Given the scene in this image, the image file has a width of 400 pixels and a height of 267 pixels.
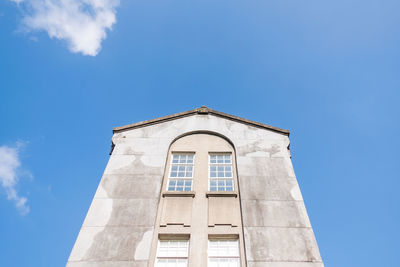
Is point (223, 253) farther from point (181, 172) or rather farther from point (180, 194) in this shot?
point (181, 172)

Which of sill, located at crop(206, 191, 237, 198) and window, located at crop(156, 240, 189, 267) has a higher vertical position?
sill, located at crop(206, 191, 237, 198)

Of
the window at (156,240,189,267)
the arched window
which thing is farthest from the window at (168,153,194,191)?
the window at (156,240,189,267)

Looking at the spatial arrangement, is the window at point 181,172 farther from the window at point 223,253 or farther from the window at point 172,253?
the window at point 223,253

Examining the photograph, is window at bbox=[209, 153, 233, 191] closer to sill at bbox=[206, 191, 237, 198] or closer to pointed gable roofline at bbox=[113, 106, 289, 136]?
sill at bbox=[206, 191, 237, 198]

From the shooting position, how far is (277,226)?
11594mm

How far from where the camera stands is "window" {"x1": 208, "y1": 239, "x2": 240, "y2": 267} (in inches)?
421

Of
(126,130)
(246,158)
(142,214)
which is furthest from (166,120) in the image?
(142,214)

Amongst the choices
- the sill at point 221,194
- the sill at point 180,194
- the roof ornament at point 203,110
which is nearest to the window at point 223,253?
the sill at point 221,194

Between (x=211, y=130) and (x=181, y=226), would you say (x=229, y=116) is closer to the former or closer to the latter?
(x=211, y=130)

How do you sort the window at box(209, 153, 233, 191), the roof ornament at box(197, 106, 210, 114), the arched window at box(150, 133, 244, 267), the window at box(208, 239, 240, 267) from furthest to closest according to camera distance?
the roof ornament at box(197, 106, 210, 114) < the window at box(209, 153, 233, 191) < the arched window at box(150, 133, 244, 267) < the window at box(208, 239, 240, 267)

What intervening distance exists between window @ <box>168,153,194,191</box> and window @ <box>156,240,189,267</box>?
2.65 metres

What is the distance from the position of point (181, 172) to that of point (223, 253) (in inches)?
182

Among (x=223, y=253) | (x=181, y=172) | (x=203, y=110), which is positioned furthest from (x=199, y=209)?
(x=203, y=110)

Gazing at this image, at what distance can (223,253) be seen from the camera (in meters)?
11.1
